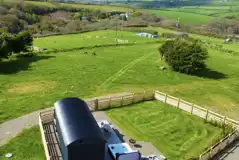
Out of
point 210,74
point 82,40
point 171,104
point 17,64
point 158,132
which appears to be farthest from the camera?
point 82,40

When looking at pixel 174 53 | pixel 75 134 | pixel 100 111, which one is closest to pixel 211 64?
pixel 174 53

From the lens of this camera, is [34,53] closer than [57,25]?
Yes

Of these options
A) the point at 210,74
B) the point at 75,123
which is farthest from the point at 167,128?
the point at 210,74

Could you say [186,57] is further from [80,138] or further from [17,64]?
[80,138]

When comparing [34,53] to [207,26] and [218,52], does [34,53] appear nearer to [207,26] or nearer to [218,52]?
[218,52]

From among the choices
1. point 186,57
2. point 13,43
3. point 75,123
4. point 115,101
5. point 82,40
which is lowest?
point 115,101

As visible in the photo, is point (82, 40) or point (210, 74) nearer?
point (210, 74)
